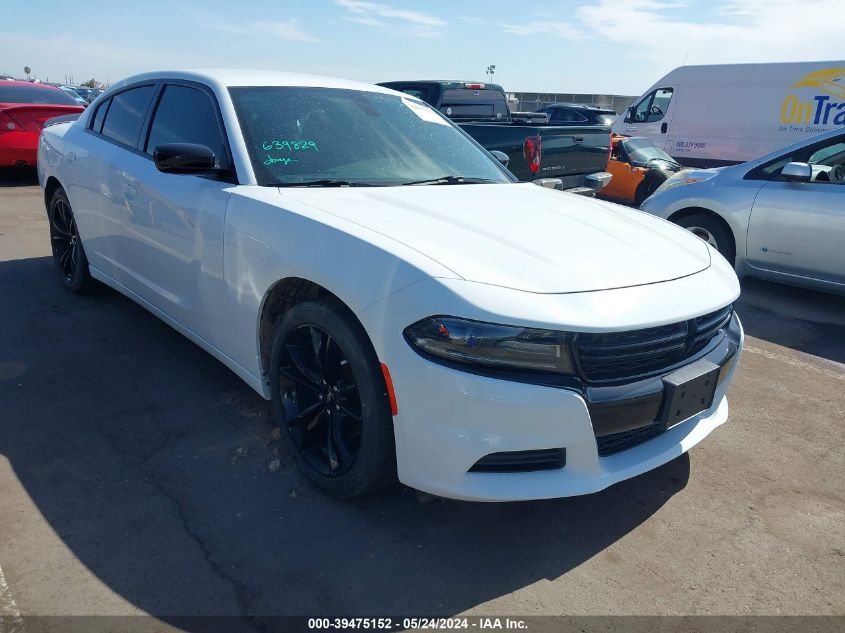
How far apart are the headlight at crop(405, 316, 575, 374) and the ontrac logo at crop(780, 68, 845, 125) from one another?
13698 mm

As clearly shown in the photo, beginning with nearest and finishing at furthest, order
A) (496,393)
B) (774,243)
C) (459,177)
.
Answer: (496,393) → (459,177) → (774,243)

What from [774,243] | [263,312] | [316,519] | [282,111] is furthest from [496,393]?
[774,243]

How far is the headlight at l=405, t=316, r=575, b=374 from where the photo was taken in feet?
7.21

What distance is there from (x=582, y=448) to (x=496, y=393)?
38cm

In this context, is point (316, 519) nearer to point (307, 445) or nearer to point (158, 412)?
point (307, 445)

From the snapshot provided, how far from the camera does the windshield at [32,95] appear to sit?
10.5 meters

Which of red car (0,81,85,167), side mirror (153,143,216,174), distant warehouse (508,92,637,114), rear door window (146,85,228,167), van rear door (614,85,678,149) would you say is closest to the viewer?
side mirror (153,143,216,174)

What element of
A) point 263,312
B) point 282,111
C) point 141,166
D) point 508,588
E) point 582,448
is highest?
point 282,111

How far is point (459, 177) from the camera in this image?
12.0ft

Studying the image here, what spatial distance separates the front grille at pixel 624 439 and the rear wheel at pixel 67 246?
4.00m

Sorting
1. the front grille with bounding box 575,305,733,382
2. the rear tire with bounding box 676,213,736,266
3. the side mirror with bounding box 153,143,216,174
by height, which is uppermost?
the side mirror with bounding box 153,143,216,174

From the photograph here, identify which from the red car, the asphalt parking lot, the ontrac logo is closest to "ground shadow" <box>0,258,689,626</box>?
the asphalt parking lot

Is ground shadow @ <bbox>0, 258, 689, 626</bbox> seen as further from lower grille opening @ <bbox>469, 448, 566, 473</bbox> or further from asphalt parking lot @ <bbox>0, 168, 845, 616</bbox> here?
lower grille opening @ <bbox>469, 448, 566, 473</bbox>

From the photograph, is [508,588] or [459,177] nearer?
[508,588]
